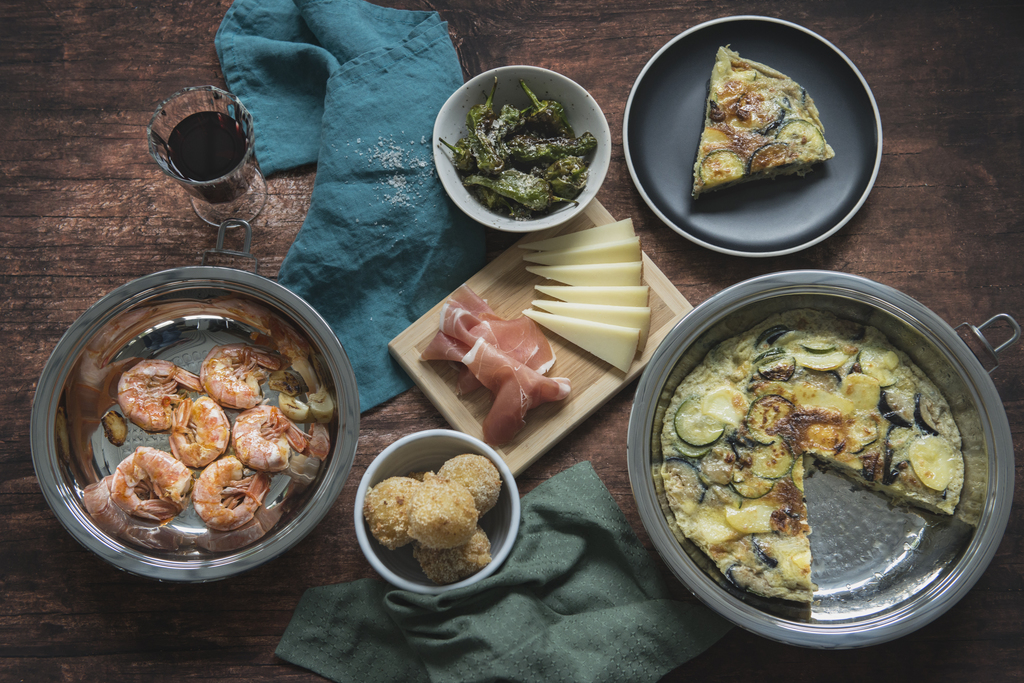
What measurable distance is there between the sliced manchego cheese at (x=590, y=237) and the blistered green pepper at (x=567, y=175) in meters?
0.20

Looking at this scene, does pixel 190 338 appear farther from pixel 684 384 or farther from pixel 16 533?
pixel 684 384

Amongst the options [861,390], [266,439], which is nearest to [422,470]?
[266,439]

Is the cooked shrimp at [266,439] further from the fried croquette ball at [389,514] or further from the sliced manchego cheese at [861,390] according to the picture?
the sliced manchego cheese at [861,390]

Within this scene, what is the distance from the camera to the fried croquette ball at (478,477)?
2.44m

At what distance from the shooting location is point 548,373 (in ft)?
9.39

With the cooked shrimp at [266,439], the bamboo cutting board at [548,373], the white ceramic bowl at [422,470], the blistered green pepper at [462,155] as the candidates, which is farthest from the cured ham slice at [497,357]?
the cooked shrimp at [266,439]

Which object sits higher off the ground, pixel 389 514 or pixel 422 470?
pixel 389 514

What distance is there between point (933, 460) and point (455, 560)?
2070 millimetres

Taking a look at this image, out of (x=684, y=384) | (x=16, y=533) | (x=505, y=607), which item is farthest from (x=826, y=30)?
(x=16, y=533)

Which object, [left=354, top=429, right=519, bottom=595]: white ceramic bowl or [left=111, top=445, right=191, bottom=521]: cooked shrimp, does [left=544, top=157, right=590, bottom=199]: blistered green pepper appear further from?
[left=111, top=445, right=191, bottom=521]: cooked shrimp

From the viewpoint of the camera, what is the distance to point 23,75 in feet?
9.82

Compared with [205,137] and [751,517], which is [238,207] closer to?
[205,137]

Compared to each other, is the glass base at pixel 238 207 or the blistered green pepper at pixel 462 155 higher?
the blistered green pepper at pixel 462 155

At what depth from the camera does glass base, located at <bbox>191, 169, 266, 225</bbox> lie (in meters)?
2.93
